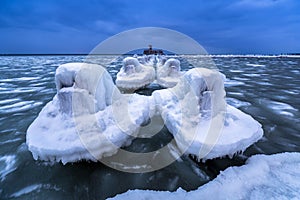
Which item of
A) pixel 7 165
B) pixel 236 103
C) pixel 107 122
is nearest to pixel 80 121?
pixel 107 122

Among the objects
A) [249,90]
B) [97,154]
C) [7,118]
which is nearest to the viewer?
[97,154]

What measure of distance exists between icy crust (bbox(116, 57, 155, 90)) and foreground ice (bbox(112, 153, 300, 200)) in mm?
7037

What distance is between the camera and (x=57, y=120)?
3.50 metres

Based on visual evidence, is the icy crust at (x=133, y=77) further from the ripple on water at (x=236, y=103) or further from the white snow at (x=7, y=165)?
the white snow at (x=7, y=165)

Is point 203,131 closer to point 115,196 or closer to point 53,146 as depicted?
point 115,196

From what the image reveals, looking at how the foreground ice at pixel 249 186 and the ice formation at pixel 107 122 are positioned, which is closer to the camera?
the foreground ice at pixel 249 186

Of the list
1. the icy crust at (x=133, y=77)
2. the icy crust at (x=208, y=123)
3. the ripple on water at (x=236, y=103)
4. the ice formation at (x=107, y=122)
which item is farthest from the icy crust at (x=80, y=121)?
the icy crust at (x=133, y=77)

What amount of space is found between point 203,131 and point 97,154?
192 centimetres

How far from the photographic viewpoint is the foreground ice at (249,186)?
2.64m

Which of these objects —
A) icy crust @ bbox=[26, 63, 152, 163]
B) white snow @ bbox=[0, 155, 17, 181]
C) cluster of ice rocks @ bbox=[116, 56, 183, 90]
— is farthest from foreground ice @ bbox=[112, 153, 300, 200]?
cluster of ice rocks @ bbox=[116, 56, 183, 90]

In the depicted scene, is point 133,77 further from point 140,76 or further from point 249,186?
point 249,186

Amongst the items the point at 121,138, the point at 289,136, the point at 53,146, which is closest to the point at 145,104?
the point at 121,138

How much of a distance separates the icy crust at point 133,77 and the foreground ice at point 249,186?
704 cm

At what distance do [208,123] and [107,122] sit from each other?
194 centimetres
